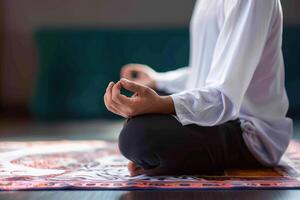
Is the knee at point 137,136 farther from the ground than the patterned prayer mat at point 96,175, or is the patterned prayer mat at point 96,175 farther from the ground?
the knee at point 137,136

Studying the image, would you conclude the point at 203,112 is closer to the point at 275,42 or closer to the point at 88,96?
the point at 275,42

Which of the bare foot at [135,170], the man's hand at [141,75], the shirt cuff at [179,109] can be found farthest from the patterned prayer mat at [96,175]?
the man's hand at [141,75]

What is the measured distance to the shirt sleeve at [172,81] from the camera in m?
1.69

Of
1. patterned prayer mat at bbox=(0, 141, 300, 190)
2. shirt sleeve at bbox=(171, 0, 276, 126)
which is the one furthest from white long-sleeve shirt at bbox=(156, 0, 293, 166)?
patterned prayer mat at bbox=(0, 141, 300, 190)

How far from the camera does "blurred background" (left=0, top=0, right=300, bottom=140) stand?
3096 millimetres

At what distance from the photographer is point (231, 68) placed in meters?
1.12

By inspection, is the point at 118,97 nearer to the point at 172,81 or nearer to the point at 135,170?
the point at 135,170

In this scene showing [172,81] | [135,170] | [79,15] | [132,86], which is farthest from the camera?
[79,15]

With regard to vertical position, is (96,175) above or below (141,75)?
below

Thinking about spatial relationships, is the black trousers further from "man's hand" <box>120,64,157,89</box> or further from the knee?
"man's hand" <box>120,64,157,89</box>

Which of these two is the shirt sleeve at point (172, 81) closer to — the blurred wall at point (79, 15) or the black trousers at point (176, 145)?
the black trousers at point (176, 145)

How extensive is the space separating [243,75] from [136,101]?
0.76 ft

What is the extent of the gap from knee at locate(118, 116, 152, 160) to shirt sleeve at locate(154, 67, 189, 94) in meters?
0.51

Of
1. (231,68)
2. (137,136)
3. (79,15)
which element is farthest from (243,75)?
(79,15)
